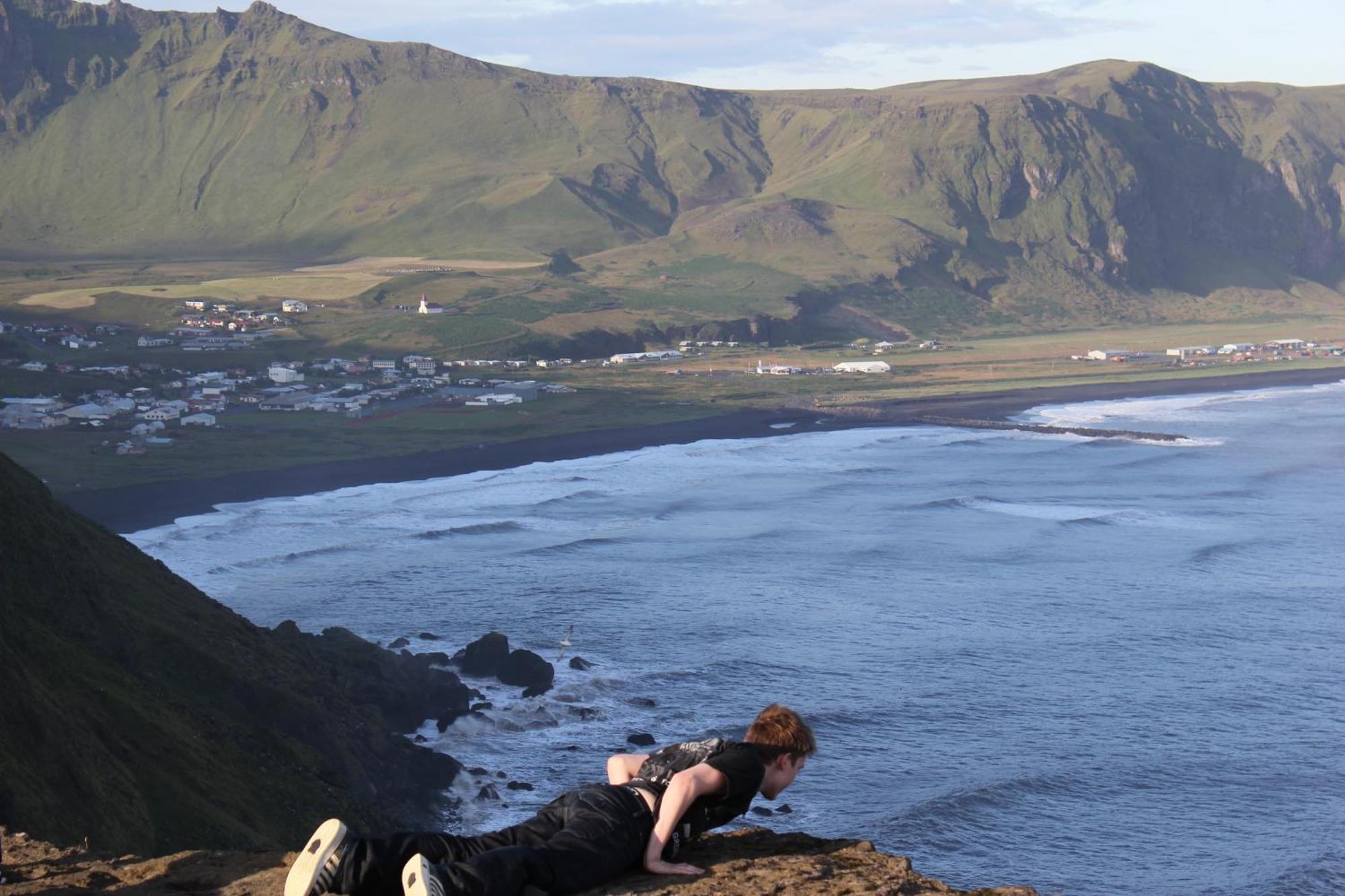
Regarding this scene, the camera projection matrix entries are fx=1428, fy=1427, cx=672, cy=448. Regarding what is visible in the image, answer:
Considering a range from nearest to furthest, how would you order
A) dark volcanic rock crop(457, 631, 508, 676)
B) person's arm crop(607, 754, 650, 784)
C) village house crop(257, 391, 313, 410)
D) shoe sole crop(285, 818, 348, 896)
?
shoe sole crop(285, 818, 348, 896) → person's arm crop(607, 754, 650, 784) → dark volcanic rock crop(457, 631, 508, 676) → village house crop(257, 391, 313, 410)

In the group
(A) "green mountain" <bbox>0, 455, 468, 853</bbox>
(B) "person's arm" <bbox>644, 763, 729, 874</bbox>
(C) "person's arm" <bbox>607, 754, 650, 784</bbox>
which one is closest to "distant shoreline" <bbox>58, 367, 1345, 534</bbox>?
(A) "green mountain" <bbox>0, 455, 468, 853</bbox>

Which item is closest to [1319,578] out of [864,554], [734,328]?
[864,554]

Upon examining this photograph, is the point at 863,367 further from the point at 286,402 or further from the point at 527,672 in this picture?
the point at 527,672

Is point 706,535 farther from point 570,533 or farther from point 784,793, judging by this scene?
point 784,793

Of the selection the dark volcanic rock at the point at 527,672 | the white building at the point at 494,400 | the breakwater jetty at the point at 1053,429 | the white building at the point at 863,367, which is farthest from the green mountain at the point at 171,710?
the white building at the point at 863,367

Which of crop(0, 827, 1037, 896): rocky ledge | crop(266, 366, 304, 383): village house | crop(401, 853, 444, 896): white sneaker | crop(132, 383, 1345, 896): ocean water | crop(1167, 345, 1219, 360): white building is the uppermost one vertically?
crop(401, 853, 444, 896): white sneaker

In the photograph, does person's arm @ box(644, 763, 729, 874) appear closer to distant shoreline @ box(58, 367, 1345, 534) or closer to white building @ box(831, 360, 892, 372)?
distant shoreline @ box(58, 367, 1345, 534)

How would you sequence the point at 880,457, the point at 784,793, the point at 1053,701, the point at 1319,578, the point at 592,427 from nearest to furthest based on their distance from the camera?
the point at 784,793, the point at 1053,701, the point at 1319,578, the point at 880,457, the point at 592,427
